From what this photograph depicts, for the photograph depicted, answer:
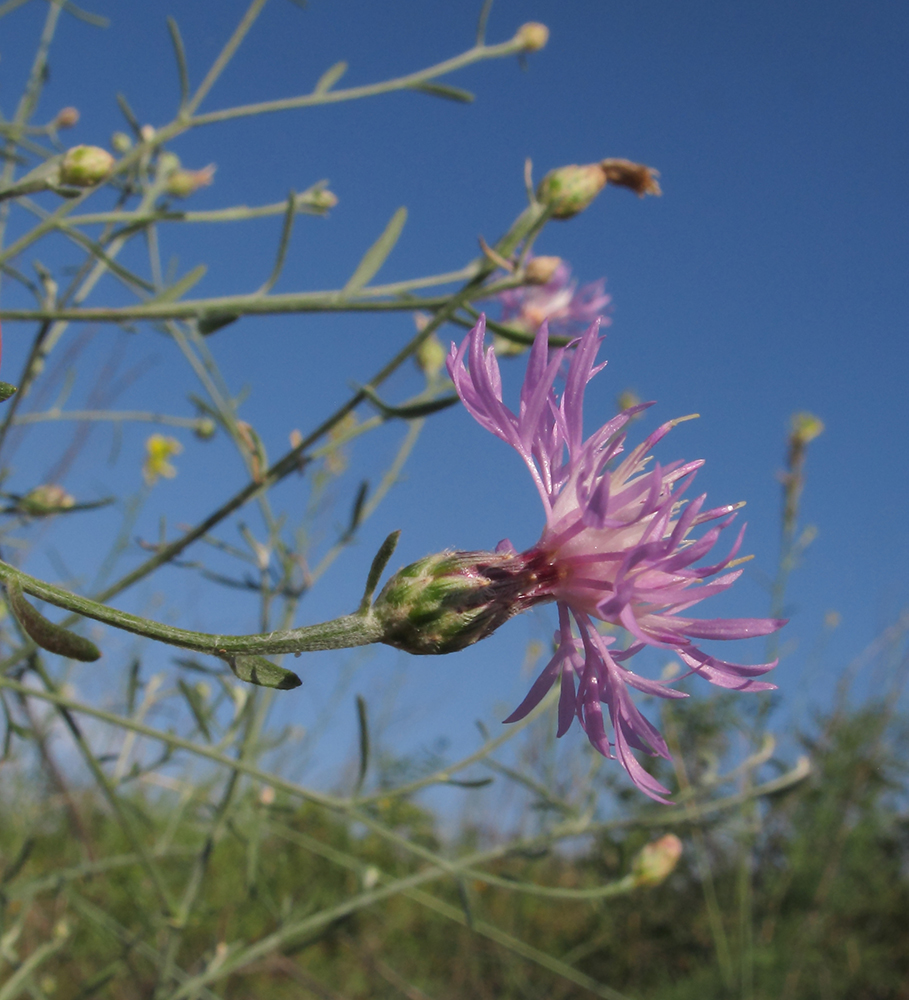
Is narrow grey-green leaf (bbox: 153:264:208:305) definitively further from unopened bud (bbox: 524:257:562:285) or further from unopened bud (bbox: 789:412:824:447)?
unopened bud (bbox: 789:412:824:447)

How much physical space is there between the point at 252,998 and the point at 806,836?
230 centimetres

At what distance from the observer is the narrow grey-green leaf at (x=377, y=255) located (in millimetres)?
1219

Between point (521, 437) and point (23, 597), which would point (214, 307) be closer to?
point (521, 437)

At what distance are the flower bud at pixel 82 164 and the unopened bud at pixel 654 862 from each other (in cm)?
152

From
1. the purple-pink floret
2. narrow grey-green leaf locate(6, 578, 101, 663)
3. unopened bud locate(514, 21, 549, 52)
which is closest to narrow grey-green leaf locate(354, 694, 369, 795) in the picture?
the purple-pink floret

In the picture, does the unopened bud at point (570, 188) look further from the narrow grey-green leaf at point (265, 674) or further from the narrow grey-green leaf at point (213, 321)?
the narrow grey-green leaf at point (265, 674)

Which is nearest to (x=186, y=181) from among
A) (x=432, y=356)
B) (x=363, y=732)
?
(x=432, y=356)

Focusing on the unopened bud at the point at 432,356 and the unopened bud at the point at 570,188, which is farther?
the unopened bud at the point at 432,356

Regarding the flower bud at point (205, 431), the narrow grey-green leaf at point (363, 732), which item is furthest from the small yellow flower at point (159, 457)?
the narrow grey-green leaf at point (363, 732)

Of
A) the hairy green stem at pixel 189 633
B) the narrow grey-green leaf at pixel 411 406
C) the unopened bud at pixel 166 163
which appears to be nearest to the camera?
the hairy green stem at pixel 189 633

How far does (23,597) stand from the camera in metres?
0.46

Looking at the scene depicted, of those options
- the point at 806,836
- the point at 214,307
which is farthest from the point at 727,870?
the point at 214,307

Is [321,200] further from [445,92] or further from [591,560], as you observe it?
[591,560]

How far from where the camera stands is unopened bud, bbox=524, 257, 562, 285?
1.31 m
